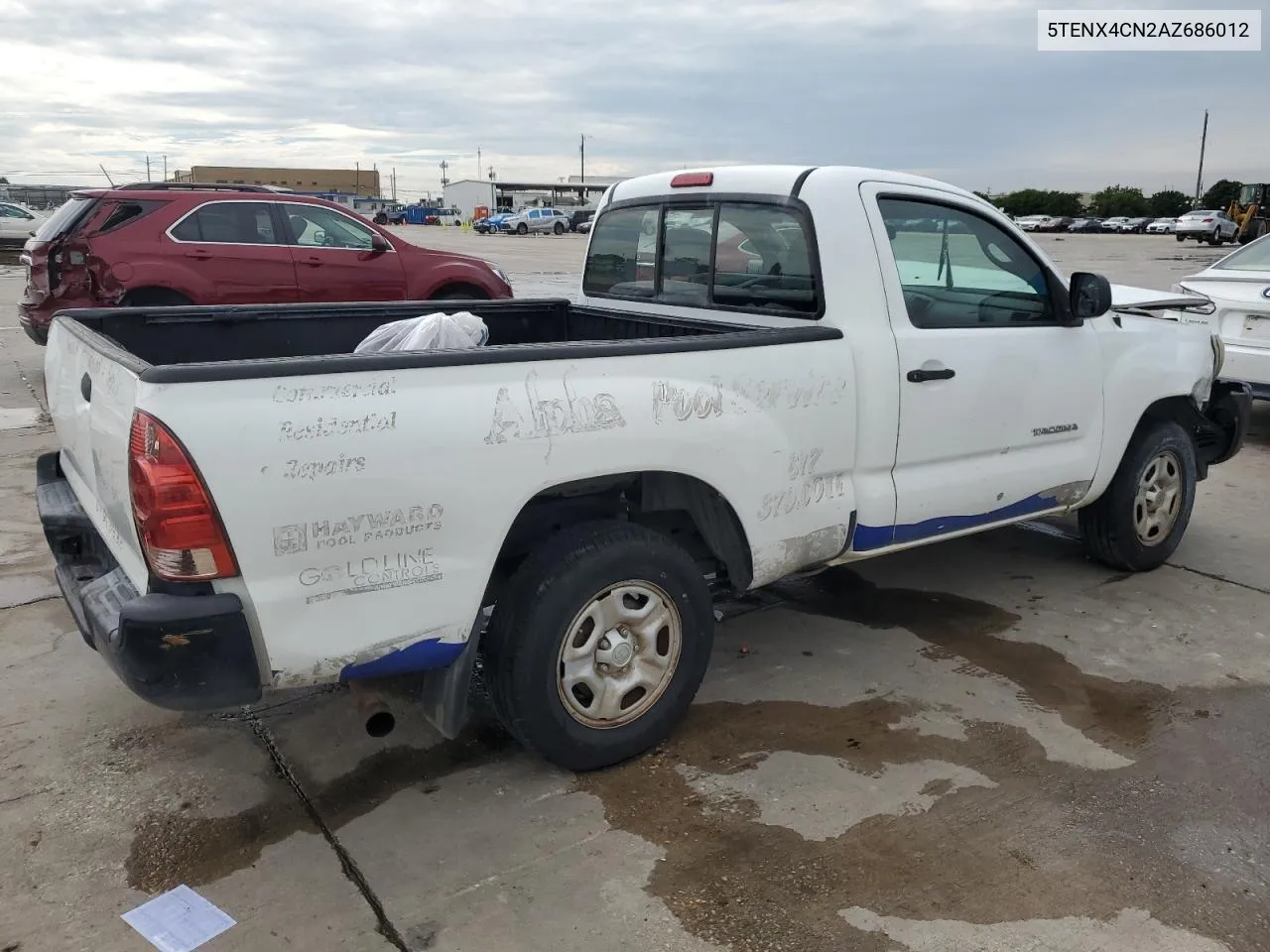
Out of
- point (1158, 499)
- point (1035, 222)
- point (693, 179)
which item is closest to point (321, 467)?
point (693, 179)

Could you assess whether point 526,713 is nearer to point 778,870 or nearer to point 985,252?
point 778,870

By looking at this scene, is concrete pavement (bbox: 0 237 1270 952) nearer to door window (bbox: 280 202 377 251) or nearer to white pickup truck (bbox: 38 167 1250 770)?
white pickup truck (bbox: 38 167 1250 770)

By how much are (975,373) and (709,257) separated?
3.83 ft

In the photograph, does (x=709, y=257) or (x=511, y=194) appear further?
(x=511, y=194)

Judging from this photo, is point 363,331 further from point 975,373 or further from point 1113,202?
point 1113,202

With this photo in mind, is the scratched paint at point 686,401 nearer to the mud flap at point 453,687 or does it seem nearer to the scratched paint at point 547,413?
the scratched paint at point 547,413

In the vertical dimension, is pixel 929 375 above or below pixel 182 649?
above

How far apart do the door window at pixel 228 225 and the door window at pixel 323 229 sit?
0.23 metres

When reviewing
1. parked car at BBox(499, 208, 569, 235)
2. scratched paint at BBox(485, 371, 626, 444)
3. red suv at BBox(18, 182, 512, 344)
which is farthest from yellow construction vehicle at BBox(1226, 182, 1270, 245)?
scratched paint at BBox(485, 371, 626, 444)

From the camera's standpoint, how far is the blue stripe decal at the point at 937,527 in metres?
3.81

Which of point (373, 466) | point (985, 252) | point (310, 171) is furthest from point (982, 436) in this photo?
point (310, 171)

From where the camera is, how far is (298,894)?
2.72 metres

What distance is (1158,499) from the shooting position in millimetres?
5121

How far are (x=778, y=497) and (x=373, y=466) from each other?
1.44 meters
